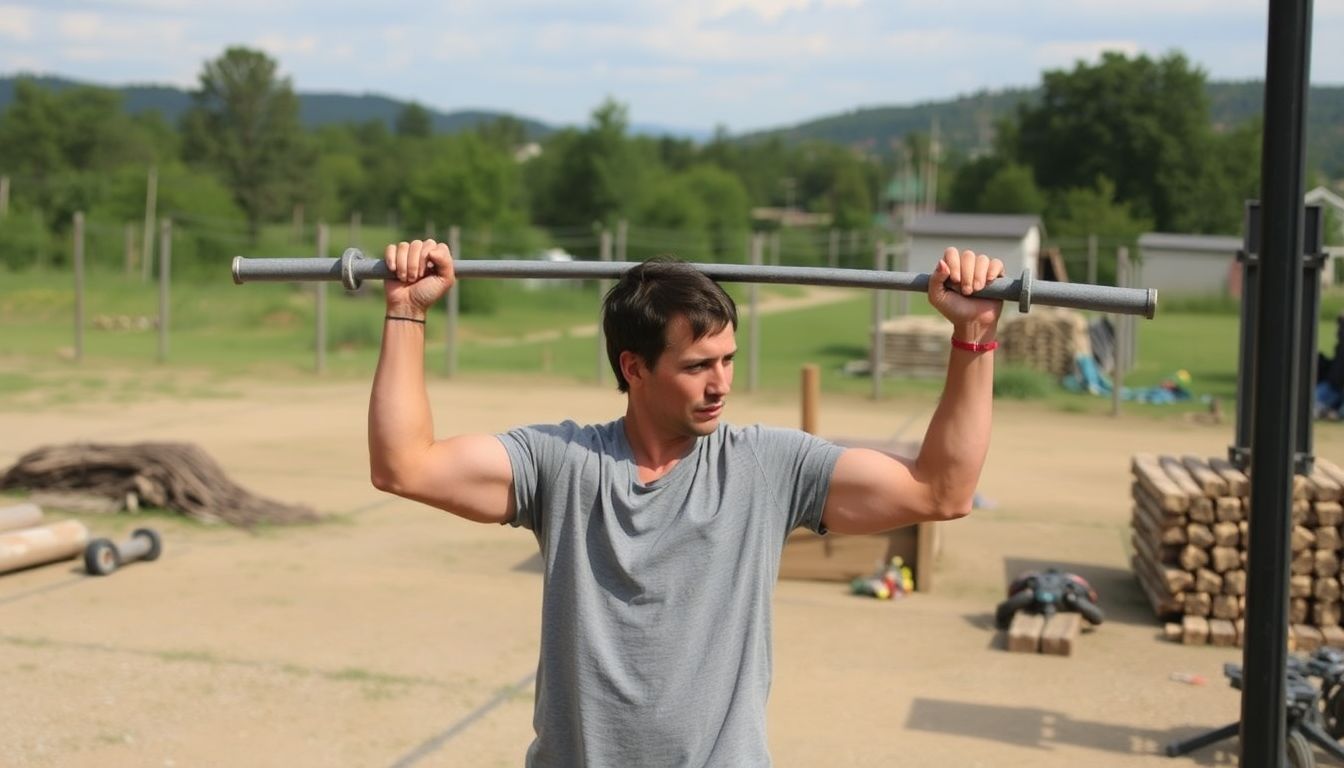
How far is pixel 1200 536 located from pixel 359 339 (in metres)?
21.2

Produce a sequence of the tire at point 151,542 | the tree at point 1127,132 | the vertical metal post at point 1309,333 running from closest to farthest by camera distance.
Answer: the vertical metal post at point 1309,333, the tire at point 151,542, the tree at point 1127,132

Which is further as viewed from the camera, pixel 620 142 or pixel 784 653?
pixel 620 142

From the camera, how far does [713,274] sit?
3.24 metres

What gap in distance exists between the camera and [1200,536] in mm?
8320

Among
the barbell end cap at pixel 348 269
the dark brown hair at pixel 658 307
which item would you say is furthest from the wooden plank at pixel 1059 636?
the barbell end cap at pixel 348 269

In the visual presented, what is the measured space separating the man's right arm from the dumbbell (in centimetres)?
702

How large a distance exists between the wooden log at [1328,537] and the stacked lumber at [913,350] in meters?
14.6

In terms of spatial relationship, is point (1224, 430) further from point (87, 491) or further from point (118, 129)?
point (118, 129)

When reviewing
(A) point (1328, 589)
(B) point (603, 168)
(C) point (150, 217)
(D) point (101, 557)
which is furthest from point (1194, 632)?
(B) point (603, 168)

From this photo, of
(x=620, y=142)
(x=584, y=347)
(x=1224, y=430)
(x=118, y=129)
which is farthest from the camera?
(x=118, y=129)

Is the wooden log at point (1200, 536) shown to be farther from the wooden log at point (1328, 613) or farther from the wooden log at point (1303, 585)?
the wooden log at point (1328, 613)

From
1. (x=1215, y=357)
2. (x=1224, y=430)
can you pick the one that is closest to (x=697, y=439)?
(x=1224, y=430)

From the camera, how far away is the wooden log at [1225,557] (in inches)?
328

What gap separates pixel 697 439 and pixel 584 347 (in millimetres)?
26151
